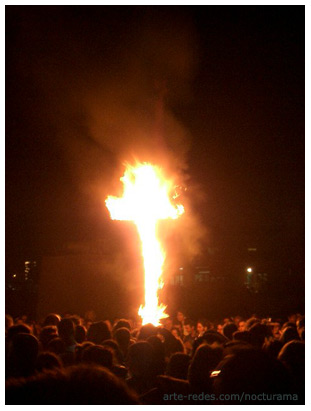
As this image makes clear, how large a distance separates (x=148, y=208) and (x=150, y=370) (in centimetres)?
874

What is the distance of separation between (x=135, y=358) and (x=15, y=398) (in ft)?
10.2

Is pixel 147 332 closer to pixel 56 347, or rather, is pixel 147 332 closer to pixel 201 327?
pixel 56 347

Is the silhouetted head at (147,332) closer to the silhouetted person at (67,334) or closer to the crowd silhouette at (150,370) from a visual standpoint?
the crowd silhouette at (150,370)

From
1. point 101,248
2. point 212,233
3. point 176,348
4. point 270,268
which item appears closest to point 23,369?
point 176,348

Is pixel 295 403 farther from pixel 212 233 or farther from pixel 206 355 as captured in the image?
pixel 212 233

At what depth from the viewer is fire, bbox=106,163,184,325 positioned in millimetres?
12789

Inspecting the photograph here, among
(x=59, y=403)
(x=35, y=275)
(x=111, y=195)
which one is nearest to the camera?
(x=59, y=403)

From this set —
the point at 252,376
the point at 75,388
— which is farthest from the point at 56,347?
the point at 75,388

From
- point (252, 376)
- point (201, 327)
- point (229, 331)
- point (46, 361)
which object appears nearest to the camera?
point (252, 376)

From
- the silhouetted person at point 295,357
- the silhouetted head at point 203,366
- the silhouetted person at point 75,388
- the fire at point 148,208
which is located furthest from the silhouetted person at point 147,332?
the fire at point 148,208

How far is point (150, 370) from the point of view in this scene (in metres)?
4.39

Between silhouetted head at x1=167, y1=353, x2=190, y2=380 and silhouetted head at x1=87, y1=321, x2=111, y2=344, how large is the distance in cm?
172

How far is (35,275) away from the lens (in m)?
27.8

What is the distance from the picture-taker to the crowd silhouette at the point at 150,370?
4.59 ft
